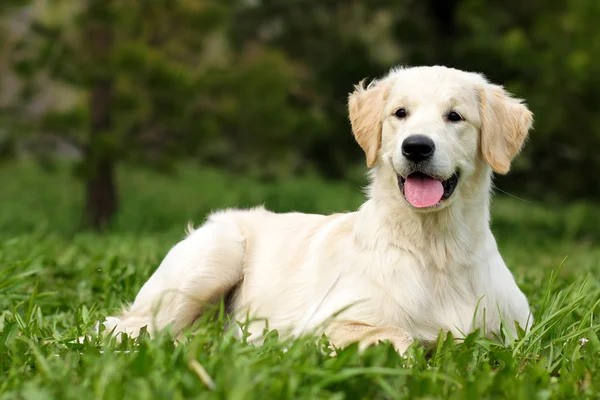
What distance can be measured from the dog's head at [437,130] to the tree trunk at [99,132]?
5635mm

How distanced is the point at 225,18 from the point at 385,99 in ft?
20.8

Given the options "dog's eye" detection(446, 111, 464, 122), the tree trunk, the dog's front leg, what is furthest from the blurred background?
the dog's front leg

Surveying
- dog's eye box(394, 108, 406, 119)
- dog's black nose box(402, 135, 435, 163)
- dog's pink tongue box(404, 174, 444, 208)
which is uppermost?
dog's eye box(394, 108, 406, 119)

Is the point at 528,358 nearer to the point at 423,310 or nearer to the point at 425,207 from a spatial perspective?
the point at 423,310

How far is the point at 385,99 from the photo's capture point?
3.78 m

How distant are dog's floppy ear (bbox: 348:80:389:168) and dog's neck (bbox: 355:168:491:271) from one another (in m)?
0.19

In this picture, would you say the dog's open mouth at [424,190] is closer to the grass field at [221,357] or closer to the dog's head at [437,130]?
the dog's head at [437,130]

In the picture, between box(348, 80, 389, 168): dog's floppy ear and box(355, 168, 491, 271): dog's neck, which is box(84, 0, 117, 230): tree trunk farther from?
box(355, 168, 491, 271): dog's neck

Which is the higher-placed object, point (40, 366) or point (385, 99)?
point (385, 99)

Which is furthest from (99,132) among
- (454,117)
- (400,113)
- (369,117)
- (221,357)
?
(221,357)

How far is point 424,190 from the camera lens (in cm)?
345

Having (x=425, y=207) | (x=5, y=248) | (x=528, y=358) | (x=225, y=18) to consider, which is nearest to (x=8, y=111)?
(x=225, y=18)

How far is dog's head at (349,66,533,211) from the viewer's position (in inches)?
134

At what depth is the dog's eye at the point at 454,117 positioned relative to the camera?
11.7ft
